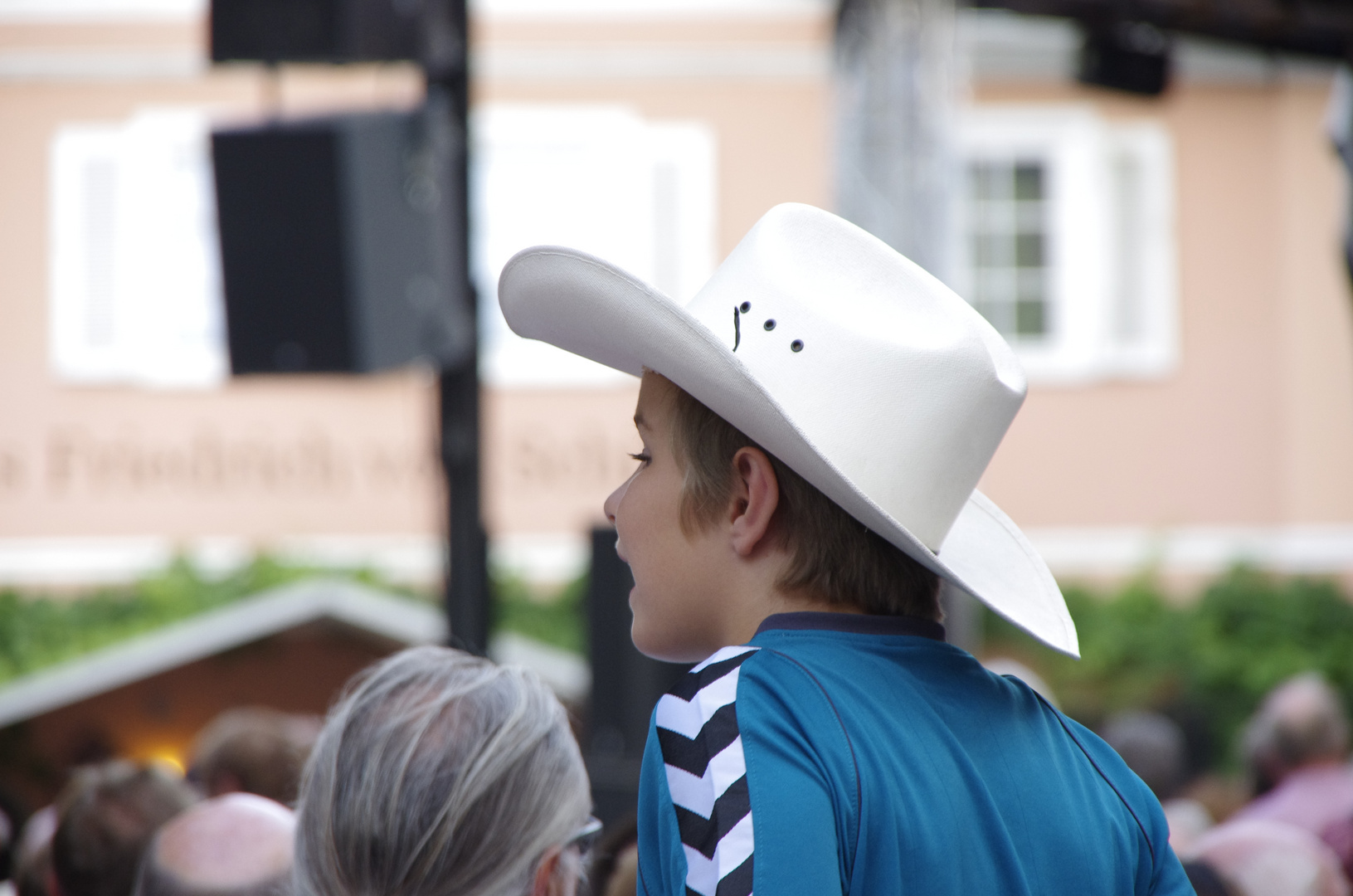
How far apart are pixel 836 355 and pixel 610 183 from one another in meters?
8.89

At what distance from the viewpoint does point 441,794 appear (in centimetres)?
123

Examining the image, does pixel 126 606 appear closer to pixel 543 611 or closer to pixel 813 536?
pixel 543 611

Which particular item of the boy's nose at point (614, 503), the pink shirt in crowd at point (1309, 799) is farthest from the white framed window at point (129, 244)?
the boy's nose at point (614, 503)

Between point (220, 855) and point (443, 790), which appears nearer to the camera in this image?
point (443, 790)

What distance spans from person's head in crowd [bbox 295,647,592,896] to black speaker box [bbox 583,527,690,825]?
1.96 m

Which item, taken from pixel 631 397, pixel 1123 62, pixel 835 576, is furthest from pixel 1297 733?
pixel 631 397

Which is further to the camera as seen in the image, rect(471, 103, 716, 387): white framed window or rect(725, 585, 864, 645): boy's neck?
rect(471, 103, 716, 387): white framed window

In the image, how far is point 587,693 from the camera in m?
3.42

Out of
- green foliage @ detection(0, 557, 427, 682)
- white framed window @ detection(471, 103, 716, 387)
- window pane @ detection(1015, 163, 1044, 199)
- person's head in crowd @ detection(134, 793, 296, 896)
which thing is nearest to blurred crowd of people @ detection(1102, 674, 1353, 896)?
person's head in crowd @ detection(134, 793, 296, 896)

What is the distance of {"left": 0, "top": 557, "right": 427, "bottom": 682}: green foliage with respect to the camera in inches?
339

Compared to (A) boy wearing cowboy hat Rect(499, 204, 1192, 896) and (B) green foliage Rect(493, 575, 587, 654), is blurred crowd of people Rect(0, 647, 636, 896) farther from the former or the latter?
(B) green foliage Rect(493, 575, 587, 654)

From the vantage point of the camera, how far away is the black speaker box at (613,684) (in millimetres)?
3297

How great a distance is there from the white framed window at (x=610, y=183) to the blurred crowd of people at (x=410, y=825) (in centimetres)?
752

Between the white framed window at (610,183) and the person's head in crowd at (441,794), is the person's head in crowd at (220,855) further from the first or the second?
the white framed window at (610,183)
